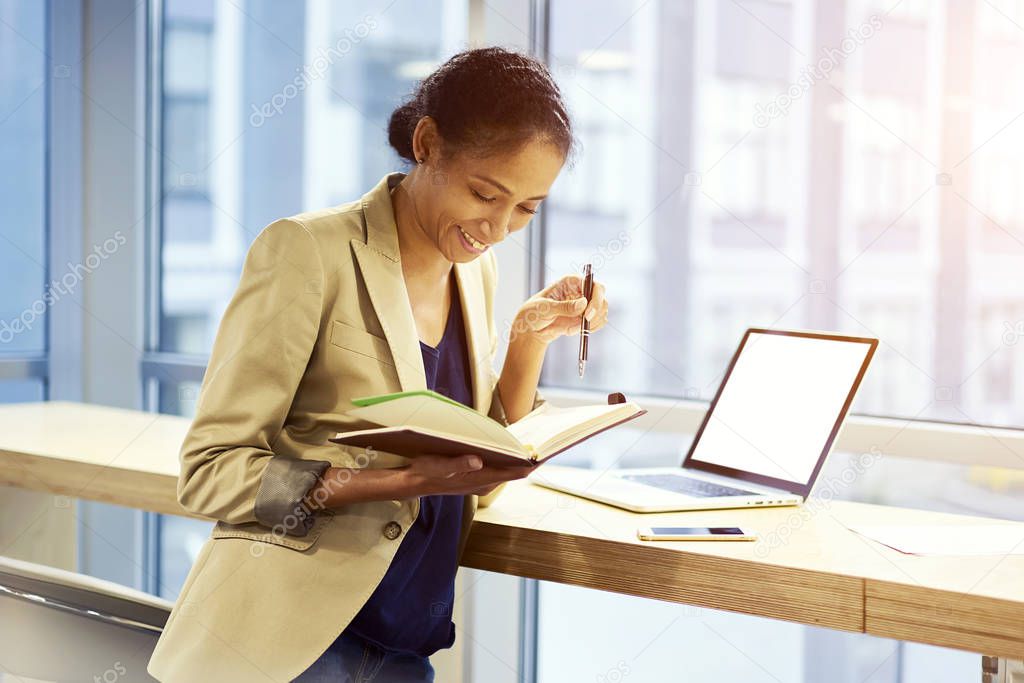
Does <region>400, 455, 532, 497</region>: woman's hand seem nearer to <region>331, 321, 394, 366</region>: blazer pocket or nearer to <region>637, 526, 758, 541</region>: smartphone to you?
<region>331, 321, 394, 366</region>: blazer pocket

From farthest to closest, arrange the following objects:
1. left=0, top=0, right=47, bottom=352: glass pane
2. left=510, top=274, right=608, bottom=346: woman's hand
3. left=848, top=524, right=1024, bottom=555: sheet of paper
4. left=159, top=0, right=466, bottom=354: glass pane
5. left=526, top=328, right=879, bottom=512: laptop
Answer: left=0, top=0, right=47, bottom=352: glass pane → left=159, top=0, right=466, bottom=354: glass pane → left=526, top=328, right=879, bottom=512: laptop → left=510, top=274, right=608, bottom=346: woman's hand → left=848, top=524, right=1024, bottom=555: sheet of paper

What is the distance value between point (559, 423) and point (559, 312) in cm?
26

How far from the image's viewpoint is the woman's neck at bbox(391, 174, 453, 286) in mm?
1405

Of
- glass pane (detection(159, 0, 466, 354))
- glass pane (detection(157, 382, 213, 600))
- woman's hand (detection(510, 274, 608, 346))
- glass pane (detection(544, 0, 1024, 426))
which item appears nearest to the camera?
woman's hand (detection(510, 274, 608, 346))

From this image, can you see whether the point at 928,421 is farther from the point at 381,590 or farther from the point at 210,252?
the point at 210,252

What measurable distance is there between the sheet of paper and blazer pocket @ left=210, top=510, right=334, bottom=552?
85 centimetres

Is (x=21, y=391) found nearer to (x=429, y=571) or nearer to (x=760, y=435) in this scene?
(x=429, y=571)

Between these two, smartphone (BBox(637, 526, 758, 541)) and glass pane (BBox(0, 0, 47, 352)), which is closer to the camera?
smartphone (BBox(637, 526, 758, 541))

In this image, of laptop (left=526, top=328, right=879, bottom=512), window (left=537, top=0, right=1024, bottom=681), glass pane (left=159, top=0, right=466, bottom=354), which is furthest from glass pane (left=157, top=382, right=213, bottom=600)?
laptop (left=526, top=328, right=879, bottom=512)

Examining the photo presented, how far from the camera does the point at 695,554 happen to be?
4.41 feet

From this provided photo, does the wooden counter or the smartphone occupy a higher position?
the smartphone

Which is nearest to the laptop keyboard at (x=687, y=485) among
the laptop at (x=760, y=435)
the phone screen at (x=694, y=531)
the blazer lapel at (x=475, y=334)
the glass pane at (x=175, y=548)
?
the laptop at (x=760, y=435)

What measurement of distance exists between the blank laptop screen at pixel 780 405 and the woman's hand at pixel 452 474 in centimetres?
75

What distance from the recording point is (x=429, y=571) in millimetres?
1379
